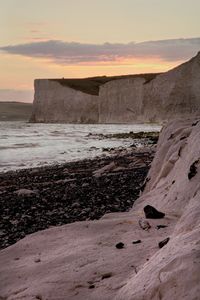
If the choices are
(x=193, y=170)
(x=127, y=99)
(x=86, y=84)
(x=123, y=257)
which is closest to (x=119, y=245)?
(x=123, y=257)

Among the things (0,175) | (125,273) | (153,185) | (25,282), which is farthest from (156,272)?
(0,175)

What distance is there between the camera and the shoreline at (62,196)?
6.71m

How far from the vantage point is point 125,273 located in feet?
10.4

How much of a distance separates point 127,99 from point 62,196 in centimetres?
5978

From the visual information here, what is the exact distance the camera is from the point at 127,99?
222ft

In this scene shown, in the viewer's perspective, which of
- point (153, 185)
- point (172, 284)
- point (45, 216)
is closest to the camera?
point (172, 284)

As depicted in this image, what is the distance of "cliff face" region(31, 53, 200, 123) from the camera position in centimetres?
5806

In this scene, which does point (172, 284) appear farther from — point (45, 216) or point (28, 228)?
point (45, 216)

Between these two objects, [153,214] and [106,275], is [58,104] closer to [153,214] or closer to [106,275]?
[153,214]

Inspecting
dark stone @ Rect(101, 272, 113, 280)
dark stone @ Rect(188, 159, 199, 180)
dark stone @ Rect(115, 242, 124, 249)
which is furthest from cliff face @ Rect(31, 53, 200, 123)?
dark stone @ Rect(101, 272, 113, 280)

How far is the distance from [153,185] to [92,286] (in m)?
3.16

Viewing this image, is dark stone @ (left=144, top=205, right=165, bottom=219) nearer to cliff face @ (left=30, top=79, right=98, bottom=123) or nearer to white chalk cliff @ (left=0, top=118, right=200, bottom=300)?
white chalk cliff @ (left=0, top=118, right=200, bottom=300)

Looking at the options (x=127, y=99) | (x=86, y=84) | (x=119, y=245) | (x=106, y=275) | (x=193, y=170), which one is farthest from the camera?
(x=86, y=84)

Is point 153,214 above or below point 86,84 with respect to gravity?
below
